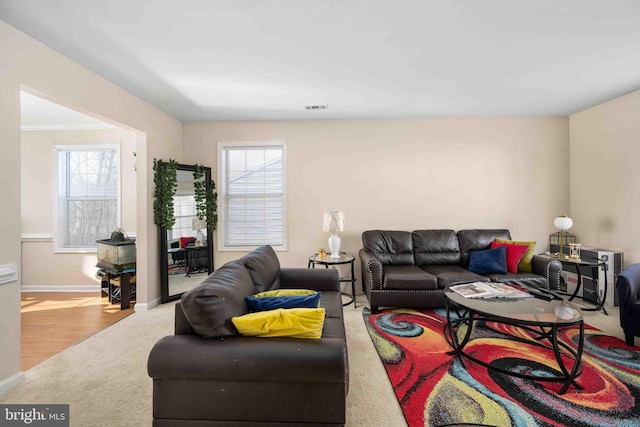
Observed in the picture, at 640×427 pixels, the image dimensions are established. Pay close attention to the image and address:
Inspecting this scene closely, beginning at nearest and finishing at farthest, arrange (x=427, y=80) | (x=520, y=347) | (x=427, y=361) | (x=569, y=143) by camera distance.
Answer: (x=427, y=361) < (x=520, y=347) < (x=427, y=80) < (x=569, y=143)

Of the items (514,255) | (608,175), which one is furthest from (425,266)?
(608,175)

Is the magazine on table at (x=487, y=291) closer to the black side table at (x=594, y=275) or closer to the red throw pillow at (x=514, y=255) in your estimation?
the red throw pillow at (x=514, y=255)

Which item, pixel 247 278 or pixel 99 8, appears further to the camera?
pixel 247 278

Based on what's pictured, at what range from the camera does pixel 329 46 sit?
2549 mm

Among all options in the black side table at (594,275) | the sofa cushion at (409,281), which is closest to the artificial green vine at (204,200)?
the sofa cushion at (409,281)

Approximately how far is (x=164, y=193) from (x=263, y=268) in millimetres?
2229

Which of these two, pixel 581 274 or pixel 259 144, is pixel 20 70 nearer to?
pixel 259 144

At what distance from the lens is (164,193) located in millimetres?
4035

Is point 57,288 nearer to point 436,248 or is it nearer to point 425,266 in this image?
point 425,266

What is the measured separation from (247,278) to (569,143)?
5.12 meters

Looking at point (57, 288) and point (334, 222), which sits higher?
point (334, 222)

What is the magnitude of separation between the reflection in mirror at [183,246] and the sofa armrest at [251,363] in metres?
2.94

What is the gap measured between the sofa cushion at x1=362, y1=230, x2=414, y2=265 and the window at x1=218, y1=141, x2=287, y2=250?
4.45 feet

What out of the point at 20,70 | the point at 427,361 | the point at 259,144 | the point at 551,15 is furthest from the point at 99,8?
the point at 427,361
